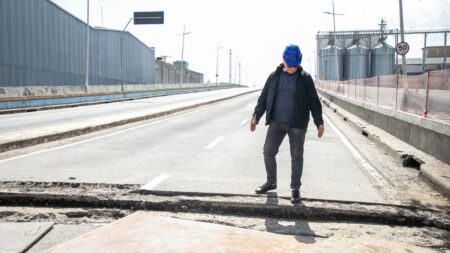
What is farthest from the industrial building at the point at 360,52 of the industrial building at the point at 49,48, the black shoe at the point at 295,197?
the black shoe at the point at 295,197

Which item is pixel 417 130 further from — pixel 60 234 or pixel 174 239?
pixel 60 234

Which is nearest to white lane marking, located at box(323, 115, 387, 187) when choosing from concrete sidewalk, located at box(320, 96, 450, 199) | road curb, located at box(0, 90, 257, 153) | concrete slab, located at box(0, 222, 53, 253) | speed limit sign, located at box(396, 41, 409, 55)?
concrete sidewalk, located at box(320, 96, 450, 199)

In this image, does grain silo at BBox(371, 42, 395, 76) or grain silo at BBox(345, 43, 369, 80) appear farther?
grain silo at BBox(345, 43, 369, 80)

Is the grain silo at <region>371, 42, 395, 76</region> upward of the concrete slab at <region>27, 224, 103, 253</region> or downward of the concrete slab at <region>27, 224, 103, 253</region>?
upward

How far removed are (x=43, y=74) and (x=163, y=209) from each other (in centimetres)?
3476

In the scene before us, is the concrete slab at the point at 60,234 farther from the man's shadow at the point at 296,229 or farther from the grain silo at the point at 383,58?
the grain silo at the point at 383,58

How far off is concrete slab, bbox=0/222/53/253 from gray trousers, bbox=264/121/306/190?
2.69 meters

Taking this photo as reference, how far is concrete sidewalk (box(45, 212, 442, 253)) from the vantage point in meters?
3.68

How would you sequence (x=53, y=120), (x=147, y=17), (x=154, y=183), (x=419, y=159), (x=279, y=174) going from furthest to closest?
(x=147, y=17), (x=53, y=120), (x=419, y=159), (x=279, y=174), (x=154, y=183)

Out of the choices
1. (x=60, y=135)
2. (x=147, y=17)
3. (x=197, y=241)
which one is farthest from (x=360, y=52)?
(x=197, y=241)

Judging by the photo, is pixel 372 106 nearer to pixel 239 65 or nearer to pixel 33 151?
pixel 33 151

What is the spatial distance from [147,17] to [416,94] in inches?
1414

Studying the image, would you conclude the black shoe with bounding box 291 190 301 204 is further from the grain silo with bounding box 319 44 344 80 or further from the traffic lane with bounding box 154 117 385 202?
the grain silo with bounding box 319 44 344 80

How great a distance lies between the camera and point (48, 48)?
3806 cm
